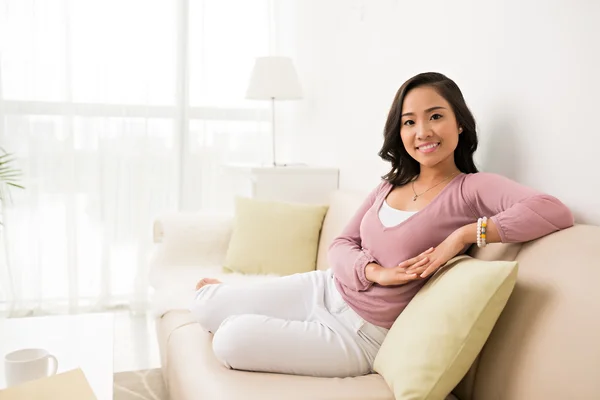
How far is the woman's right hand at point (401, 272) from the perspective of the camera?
54.9 inches

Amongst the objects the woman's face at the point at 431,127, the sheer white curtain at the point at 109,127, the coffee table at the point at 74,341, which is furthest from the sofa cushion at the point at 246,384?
the sheer white curtain at the point at 109,127

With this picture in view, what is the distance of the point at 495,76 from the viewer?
1.67 m

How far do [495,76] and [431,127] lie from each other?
31 centimetres

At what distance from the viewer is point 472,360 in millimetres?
1192

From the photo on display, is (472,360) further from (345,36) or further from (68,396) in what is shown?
(345,36)

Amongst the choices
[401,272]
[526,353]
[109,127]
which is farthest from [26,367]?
[109,127]

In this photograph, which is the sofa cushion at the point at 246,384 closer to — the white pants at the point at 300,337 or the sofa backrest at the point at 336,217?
the white pants at the point at 300,337

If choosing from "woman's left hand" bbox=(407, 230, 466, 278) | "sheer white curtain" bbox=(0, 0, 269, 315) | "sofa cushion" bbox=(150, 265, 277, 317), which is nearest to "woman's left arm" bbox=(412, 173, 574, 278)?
"woman's left hand" bbox=(407, 230, 466, 278)

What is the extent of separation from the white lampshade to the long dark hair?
1.40 m

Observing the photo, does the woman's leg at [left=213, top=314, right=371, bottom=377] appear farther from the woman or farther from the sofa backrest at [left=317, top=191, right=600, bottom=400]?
the sofa backrest at [left=317, top=191, right=600, bottom=400]

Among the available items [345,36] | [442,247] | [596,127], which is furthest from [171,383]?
[345,36]

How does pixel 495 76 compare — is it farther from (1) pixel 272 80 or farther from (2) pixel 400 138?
(1) pixel 272 80

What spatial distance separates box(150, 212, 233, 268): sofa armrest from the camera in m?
2.62

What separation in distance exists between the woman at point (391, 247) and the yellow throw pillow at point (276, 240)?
2.28ft
